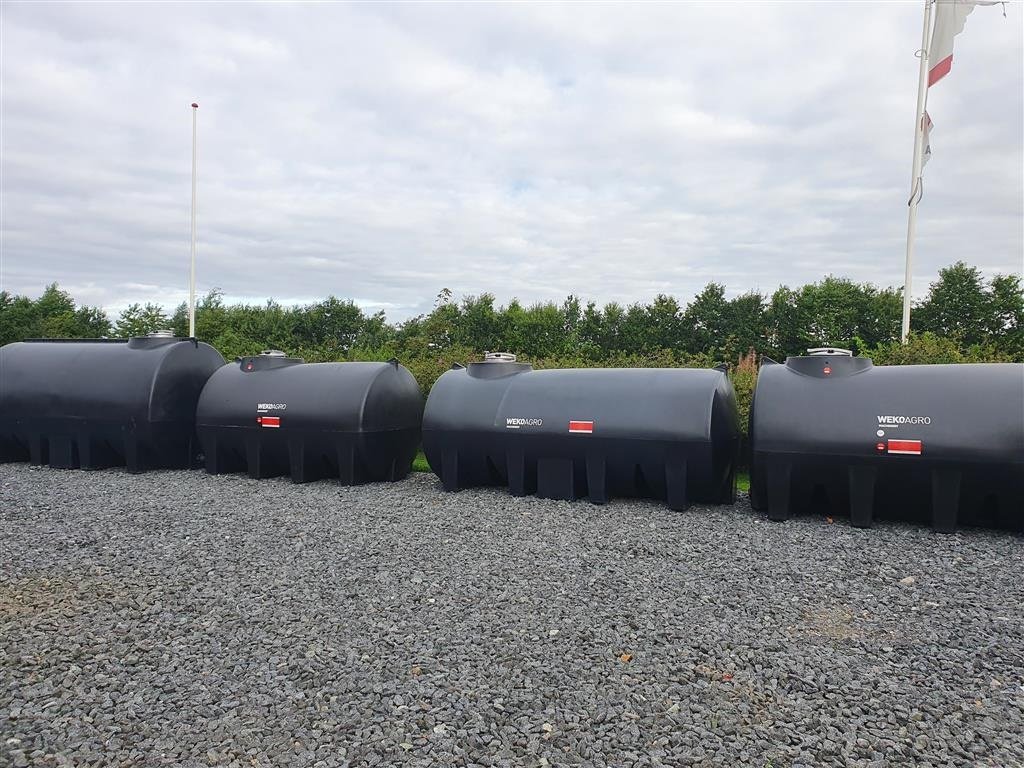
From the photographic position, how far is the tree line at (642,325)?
693 inches

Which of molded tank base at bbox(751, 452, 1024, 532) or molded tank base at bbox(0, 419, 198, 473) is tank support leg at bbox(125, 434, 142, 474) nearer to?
molded tank base at bbox(0, 419, 198, 473)

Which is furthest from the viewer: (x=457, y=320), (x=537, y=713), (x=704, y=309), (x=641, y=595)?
(x=457, y=320)

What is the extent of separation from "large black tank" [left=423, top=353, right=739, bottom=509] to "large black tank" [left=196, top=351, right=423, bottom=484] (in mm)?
792

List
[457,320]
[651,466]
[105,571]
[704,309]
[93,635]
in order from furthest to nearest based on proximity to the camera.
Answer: [457,320], [704,309], [651,466], [105,571], [93,635]

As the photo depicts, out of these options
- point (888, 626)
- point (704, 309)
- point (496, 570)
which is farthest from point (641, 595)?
point (704, 309)

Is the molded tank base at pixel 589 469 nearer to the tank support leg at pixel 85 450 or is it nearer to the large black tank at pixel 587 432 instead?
the large black tank at pixel 587 432

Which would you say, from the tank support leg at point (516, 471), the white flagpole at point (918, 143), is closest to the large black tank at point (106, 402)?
the tank support leg at point (516, 471)

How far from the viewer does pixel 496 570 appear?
531 centimetres

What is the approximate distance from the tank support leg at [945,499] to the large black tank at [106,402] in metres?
9.41

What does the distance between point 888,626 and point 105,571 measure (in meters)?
5.48

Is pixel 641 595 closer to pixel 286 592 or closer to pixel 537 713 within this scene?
pixel 537 713

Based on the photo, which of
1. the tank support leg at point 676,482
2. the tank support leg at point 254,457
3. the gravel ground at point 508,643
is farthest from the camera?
the tank support leg at point 254,457

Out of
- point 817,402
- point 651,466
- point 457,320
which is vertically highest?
point 457,320

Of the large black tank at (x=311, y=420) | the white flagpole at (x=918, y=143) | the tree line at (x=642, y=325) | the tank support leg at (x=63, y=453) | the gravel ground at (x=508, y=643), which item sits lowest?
the gravel ground at (x=508, y=643)
